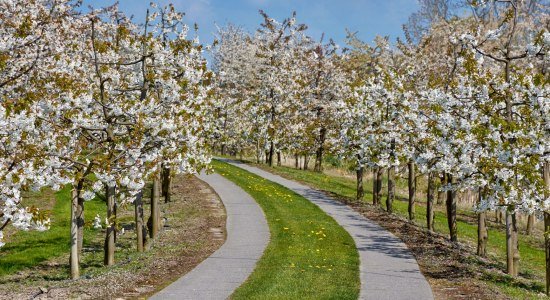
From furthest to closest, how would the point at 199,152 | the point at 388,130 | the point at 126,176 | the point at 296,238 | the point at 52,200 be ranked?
the point at 52,200 < the point at 388,130 < the point at 199,152 < the point at 296,238 < the point at 126,176

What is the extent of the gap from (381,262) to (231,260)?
173 inches

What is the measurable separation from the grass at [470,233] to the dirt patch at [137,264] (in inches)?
341

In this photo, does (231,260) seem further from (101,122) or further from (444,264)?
(444,264)

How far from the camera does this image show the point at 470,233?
1022 inches

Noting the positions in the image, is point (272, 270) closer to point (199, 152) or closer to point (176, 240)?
point (176, 240)

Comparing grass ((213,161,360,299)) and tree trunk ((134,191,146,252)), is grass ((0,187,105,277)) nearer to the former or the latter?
tree trunk ((134,191,146,252))

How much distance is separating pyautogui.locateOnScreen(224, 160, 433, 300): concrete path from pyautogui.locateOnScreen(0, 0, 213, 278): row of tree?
6.22 m

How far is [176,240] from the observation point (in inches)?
780

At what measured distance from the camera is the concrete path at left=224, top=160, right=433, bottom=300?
12.9 meters

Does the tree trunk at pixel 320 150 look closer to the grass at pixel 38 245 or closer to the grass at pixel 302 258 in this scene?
the grass at pixel 302 258

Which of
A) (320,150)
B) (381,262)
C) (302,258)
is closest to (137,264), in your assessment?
(302,258)

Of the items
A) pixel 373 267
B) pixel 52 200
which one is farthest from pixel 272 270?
pixel 52 200

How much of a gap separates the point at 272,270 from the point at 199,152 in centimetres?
754

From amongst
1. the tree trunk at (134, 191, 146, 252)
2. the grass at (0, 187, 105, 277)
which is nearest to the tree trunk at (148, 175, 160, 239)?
the tree trunk at (134, 191, 146, 252)
